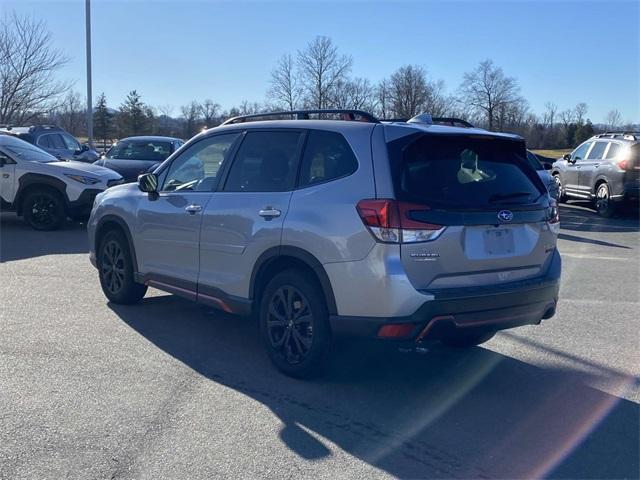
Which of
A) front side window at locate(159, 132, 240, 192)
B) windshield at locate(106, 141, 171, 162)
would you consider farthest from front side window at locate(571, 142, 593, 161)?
front side window at locate(159, 132, 240, 192)

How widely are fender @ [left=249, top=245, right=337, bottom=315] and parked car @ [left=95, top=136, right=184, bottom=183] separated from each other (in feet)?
37.5

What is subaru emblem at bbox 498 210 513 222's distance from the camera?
4.91 metres

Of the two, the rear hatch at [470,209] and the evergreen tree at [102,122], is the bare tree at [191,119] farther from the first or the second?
the rear hatch at [470,209]

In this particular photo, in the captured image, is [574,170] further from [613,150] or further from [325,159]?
[325,159]

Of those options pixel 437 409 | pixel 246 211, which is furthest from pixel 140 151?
pixel 437 409

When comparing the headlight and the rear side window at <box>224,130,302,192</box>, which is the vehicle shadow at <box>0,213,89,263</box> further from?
the rear side window at <box>224,130,302,192</box>

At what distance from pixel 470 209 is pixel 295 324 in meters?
1.51

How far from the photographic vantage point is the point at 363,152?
16.0 feet

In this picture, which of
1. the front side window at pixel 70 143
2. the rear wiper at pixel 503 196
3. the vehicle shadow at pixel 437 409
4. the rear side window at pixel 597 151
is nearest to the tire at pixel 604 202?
the rear side window at pixel 597 151

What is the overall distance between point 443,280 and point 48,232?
9.99 metres

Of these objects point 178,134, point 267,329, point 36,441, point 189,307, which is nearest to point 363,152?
point 267,329

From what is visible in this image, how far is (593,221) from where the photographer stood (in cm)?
1722

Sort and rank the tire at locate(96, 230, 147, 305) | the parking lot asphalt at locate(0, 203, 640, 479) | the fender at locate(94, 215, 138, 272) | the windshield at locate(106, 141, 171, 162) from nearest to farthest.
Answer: the parking lot asphalt at locate(0, 203, 640, 479)
the fender at locate(94, 215, 138, 272)
the tire at locate(96, 230, 147, 305)
the windshield at locate(106, 141, 171, 162)

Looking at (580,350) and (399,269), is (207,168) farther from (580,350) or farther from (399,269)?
(580,350)
